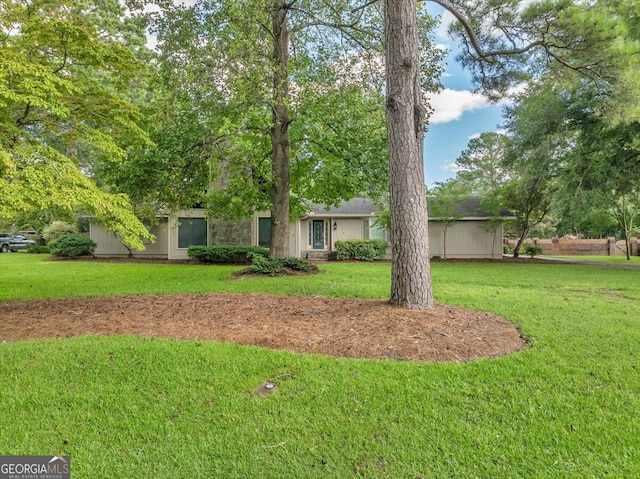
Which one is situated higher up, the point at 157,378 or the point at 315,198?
the point at 315,198

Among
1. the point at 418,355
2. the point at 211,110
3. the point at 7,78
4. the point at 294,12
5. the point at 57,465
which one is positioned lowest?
the point at 57,465

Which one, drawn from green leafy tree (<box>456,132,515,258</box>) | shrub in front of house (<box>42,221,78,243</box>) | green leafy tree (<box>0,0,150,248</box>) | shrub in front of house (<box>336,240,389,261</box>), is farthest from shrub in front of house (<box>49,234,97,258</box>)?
green leafy tree (<box>456,132,515,258</box>)

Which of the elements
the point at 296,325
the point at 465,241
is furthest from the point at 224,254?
the point at 465,241

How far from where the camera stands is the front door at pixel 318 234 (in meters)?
19.4

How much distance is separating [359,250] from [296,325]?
40.7 feet

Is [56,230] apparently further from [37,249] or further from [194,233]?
[194,233]

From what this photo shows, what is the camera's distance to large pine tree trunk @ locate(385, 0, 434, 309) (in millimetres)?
5027

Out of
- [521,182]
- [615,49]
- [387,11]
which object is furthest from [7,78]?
[521,182]

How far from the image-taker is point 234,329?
4.88 meters

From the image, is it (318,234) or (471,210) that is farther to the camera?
(318,234)

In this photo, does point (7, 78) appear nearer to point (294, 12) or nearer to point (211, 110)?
point (211, 110)

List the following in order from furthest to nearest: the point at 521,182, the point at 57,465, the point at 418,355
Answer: the point at 521,182 < the point at 418,355 < the point at 57,465

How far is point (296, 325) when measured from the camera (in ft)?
16.3

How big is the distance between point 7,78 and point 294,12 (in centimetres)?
694
